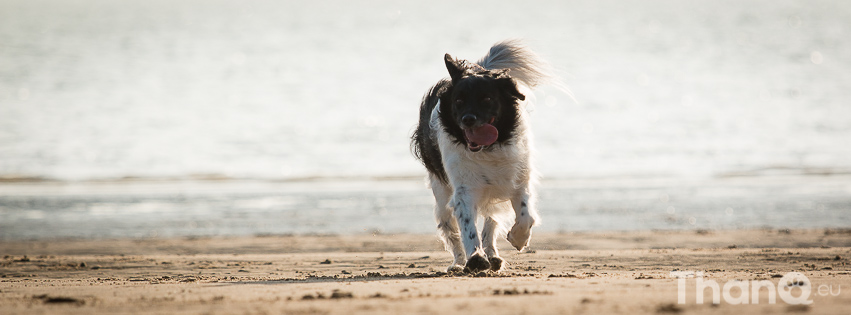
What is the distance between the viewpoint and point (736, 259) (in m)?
7.09

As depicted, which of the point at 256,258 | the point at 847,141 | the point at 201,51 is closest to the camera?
the point at 256,258

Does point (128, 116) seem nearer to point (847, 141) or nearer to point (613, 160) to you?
point (613, 160)

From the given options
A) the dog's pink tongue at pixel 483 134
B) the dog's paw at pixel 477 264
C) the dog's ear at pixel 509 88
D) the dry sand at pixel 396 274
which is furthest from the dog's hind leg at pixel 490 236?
the dog's ear at pixel 509 88

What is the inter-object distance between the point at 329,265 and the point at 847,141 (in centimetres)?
1877

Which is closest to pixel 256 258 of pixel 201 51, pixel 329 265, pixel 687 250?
pixel 329 265

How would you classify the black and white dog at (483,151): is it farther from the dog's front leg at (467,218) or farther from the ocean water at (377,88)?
the ocean water at (377,88)

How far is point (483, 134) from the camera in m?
5.84

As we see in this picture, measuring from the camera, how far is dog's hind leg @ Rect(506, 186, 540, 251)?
6066 millimetres

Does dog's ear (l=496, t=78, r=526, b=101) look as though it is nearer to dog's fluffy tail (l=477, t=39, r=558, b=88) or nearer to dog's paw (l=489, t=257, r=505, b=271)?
dog's fluffy tail (l=477, t=39, r=558, b=88)

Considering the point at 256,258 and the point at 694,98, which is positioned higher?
the point at 694,98

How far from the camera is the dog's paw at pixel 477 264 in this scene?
576cm

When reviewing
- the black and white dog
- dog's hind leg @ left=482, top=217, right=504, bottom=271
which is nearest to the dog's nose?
the black and white dog

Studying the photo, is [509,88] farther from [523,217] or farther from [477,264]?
[477,264]

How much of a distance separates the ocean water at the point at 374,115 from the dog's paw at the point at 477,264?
1225mm
